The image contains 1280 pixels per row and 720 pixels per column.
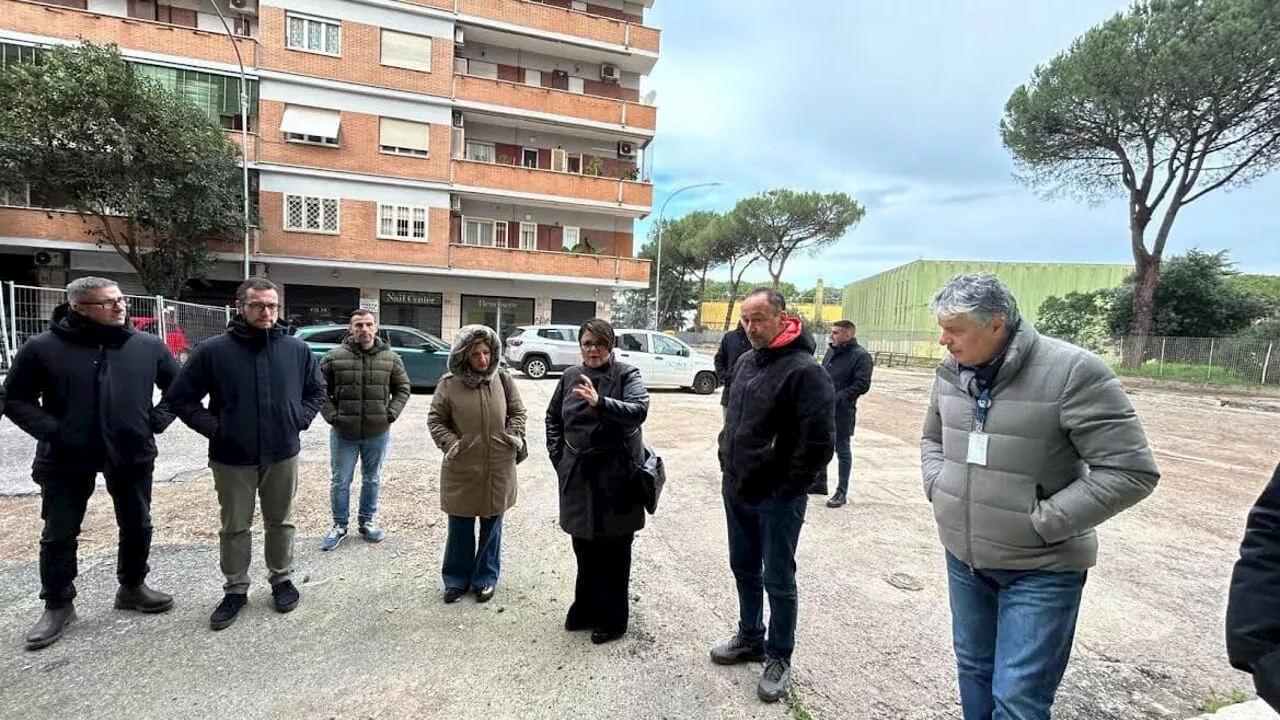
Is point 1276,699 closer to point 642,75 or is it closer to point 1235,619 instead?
point 1235,619

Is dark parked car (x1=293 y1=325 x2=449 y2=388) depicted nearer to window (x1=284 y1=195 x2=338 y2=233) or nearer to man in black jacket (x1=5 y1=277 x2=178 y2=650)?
window (x1=284 y1=195 x2=338 y2=233)

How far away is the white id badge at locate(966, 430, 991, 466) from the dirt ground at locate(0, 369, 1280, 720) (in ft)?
4.44

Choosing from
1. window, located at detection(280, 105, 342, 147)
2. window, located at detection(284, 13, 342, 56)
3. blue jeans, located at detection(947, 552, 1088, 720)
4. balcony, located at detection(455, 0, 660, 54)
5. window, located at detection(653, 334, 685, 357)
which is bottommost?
blue jeans, located at detection(947, 552, 1088, 720)

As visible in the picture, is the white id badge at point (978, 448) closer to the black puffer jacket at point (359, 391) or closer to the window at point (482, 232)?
the black puffer jacket at point (359, 391)

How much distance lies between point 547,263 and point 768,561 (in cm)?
2015

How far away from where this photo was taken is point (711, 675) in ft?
9.28

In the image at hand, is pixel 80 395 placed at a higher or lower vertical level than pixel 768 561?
higher

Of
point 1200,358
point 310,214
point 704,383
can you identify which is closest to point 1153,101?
point 1200,358

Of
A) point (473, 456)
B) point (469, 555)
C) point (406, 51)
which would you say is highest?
point (406, 51)

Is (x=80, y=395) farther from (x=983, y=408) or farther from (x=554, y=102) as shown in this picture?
(x=554, y=102)

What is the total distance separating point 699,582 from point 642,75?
25.0 meters

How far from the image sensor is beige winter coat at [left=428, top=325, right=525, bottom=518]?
3430 mm

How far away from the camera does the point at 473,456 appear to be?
3.44 meters

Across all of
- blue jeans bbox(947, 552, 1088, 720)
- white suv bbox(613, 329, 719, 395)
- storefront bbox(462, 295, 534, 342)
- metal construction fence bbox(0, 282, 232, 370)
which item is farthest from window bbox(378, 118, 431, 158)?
blue jeans bbox(947, 552, 1088, 720)
